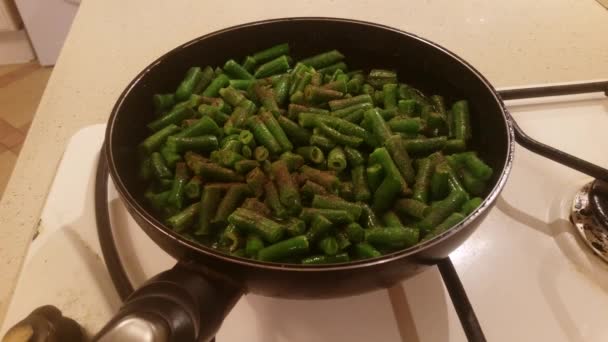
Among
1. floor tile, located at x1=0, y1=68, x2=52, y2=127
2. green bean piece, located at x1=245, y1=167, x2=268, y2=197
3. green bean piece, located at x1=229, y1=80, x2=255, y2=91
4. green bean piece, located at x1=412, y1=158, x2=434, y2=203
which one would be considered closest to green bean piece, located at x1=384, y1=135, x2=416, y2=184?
green bean piece, located at x1=412, y1=158, x2=434, y2=203

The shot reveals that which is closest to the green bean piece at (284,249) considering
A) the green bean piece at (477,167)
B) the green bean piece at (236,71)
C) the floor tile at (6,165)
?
the green bean piece at (477,167)

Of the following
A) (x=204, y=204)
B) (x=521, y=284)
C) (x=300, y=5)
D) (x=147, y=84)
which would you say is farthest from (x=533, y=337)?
(x=300, y=5)

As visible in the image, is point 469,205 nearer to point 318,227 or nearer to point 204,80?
point 318,227

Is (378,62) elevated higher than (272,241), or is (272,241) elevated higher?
(378,62)

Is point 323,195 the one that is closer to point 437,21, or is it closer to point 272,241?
point 272,241

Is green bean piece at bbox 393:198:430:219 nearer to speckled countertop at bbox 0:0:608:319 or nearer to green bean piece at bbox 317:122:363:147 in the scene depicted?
green bean piece at bbox 317:122:363:147

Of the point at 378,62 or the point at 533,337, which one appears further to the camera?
the point at 378,62
